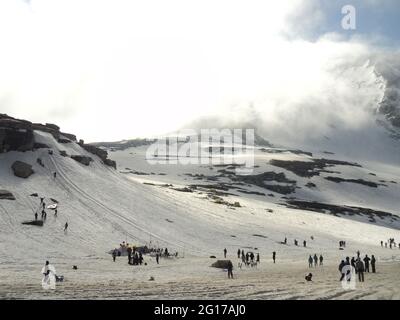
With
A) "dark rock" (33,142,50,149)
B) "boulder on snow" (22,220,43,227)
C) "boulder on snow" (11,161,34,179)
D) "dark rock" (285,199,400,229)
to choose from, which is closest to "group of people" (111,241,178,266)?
"boulder on snow" (22,220,43,227)

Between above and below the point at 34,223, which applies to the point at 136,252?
below

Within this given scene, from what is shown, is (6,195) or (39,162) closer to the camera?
(6,195)

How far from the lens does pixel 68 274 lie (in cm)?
3212

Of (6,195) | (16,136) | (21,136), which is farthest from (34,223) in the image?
(21,136)

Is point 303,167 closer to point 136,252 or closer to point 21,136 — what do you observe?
point 21,136

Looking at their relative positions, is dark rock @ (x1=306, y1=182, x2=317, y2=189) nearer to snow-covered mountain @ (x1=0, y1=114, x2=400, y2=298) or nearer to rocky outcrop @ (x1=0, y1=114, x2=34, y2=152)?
snow-covered mountain @ (x1=0, y1=114, x2=400, y2=298)

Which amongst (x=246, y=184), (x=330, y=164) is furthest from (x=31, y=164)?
(x=330, y=164)

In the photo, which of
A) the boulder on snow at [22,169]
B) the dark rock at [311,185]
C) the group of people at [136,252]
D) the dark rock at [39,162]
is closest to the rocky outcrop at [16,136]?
the dark rock at [39,162]

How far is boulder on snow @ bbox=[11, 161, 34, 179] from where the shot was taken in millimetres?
64706

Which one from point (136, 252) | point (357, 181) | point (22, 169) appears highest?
point (22, 169)

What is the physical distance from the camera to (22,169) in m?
65.4

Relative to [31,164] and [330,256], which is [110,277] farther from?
[31,164]
